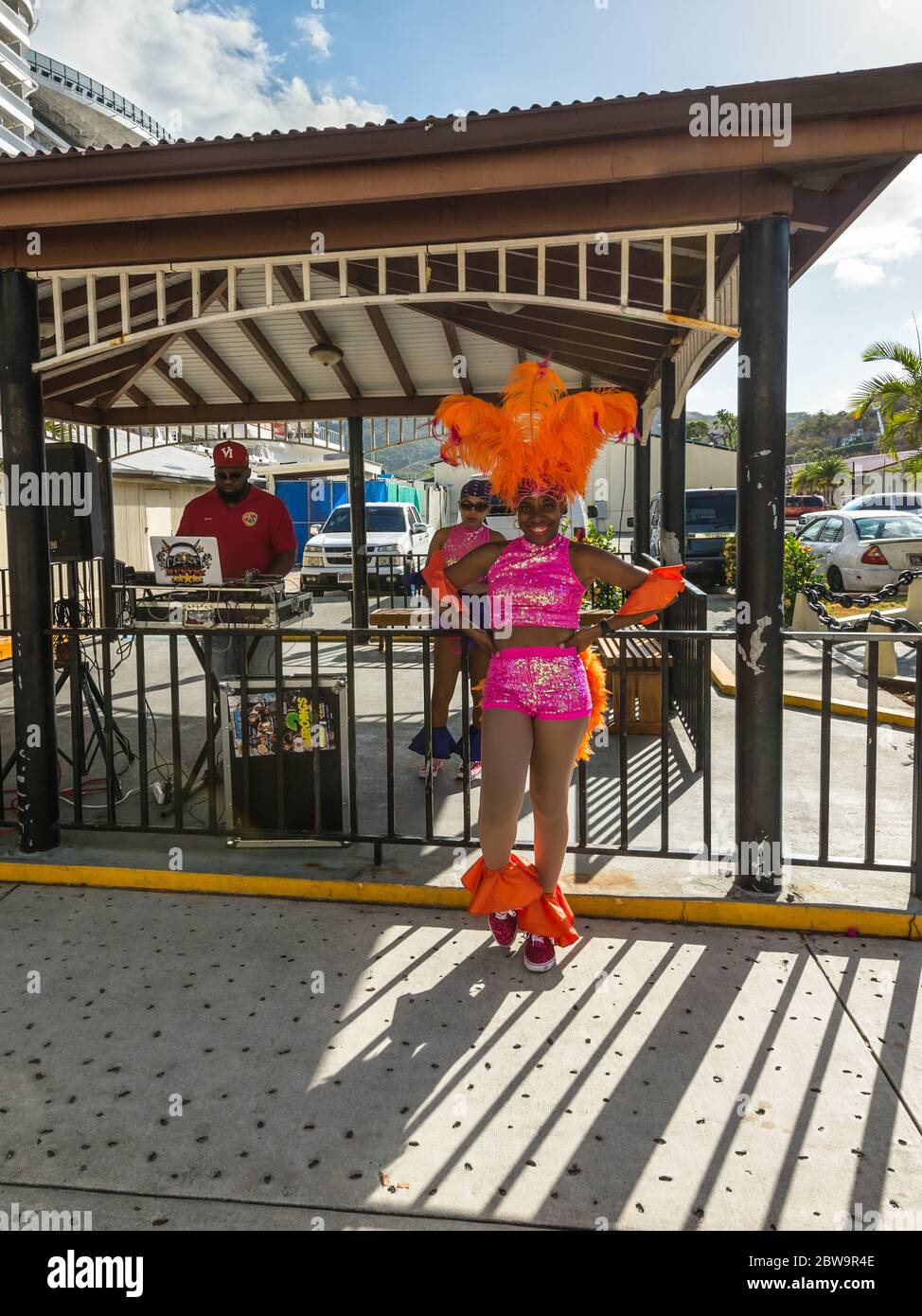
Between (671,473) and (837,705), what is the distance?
2.46 metres

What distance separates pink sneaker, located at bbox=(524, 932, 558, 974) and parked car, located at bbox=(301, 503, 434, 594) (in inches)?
541

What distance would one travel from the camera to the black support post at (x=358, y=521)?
1129 cm

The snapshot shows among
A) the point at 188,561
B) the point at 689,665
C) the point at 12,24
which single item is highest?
the point at 12,24

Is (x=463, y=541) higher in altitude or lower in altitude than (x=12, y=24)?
lower

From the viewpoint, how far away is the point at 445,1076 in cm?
304

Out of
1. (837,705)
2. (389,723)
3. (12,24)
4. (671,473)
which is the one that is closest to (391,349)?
(671,473)

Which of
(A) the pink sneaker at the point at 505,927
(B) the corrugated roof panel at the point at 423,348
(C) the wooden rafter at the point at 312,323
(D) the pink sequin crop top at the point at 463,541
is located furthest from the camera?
(B) the corrugated roof panel at the point at 423,348

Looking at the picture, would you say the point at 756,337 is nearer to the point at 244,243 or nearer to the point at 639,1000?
the point at 244,243

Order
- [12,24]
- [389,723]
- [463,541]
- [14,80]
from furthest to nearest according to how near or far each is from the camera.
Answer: [12,24], [14,80], [463,541], [389,723]

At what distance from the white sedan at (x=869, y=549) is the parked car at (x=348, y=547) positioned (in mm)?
7502

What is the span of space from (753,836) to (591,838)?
1011 mm

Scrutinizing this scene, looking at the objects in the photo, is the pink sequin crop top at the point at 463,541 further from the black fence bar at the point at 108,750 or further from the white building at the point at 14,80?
the white building at the point at 14,80

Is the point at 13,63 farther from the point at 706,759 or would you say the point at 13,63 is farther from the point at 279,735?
the point at 706,759

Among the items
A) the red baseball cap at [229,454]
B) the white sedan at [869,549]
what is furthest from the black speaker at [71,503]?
the white sedan at [869,549]
